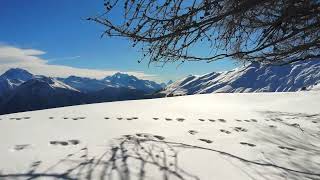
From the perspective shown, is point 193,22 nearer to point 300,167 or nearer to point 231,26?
point 231,26

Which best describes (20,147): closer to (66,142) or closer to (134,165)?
(66,142)

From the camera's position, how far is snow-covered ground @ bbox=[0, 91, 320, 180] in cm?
610

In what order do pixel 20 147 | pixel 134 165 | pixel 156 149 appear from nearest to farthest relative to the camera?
pixel 134 165, pixel 20 147, pixel 156 149

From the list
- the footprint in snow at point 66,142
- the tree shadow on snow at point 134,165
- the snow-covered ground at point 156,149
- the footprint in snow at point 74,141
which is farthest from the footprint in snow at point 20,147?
the tree shadow on snow at point 134,165

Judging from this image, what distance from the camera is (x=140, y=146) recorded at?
25.9 feet

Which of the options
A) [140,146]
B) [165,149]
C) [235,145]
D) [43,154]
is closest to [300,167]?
[235,145]

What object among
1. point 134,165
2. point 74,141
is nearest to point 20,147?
point 74,141

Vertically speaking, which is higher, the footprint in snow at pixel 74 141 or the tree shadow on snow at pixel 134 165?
the footprint in snow at pixel 74 141

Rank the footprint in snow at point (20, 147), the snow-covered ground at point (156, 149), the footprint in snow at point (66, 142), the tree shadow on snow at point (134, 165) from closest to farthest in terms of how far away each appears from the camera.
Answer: the tree shadow on snow at point (134, 165) → the snow-covered ground at point (156, 149) → the footprint in snow at point (20, 147) → the footprint in snow at point (66, 142)

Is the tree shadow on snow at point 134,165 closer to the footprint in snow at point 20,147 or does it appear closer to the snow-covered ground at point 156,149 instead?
the snow-covered ground at point 156,149

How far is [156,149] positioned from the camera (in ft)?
25.1

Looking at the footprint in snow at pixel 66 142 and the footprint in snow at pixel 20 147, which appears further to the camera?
the footprint in snow at pixel 66 142

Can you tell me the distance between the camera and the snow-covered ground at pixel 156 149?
6098 mm

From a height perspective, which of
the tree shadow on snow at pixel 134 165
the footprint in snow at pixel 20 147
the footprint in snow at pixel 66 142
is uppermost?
the footprint in snow at pixel 66 142
